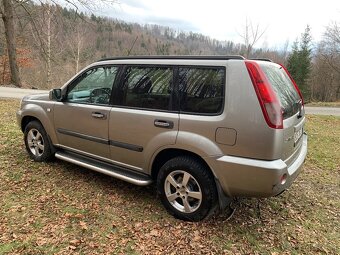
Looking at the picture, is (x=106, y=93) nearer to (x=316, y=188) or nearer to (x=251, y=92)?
(x=251, y=92)

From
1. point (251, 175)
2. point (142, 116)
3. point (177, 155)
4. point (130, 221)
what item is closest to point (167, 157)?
point (177, 155)

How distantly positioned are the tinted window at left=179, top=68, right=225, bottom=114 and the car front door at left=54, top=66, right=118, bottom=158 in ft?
3.67

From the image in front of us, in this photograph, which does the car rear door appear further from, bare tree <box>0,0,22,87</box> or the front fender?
bare tree <box>0,0,22,87</box>

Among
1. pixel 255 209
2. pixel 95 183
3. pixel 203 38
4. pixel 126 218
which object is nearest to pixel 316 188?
pixel 255 209

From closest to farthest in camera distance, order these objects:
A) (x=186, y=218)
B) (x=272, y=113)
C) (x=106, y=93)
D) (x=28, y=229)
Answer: (x=272, y=113)
(x=28, y=229)
(x=186, y=218)
(x=106, y=93)

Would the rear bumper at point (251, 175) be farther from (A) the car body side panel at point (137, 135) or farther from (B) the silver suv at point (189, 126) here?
(A) the car body side panel at point (137, 135)

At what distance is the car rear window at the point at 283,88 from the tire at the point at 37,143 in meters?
3.52

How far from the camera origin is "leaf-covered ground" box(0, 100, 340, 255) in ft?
9.64

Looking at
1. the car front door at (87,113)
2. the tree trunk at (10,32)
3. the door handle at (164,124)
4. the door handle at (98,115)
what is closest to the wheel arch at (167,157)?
the door handle at (164,124)

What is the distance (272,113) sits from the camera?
2.72 m

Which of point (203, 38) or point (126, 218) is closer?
point (126, 218)

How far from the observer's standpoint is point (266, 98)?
2.74 m

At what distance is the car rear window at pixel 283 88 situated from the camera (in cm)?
296

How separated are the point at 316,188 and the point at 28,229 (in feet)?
13.3
